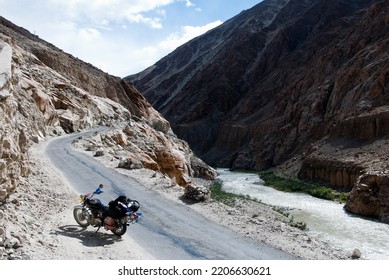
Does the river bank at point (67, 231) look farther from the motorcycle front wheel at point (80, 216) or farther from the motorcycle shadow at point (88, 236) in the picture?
the motorcycle front wheel at point (80, 216)

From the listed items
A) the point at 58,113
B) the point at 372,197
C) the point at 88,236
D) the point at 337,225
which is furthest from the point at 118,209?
the point at 58,113

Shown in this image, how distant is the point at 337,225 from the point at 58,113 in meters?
27.2

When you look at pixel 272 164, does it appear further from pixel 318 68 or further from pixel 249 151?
pixel 318 68

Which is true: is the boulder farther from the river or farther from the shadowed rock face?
the shadowed rock face

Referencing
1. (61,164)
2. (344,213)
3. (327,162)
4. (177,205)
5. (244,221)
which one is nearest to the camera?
(244,221)

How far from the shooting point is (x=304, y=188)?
41000mm

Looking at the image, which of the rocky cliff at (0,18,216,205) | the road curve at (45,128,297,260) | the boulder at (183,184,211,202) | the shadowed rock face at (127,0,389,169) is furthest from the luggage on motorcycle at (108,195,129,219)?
the shadowed rock face at (127,0,389,169)

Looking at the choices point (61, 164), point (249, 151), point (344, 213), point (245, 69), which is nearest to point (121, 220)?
point (61, 164)

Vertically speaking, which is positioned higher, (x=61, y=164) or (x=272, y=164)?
(x=61, y=164)

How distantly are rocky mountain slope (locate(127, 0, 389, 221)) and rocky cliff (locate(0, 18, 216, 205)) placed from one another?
16.0 m

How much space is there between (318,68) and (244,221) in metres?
68.4

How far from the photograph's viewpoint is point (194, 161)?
5022cm

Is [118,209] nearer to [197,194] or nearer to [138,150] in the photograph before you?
[197,194]

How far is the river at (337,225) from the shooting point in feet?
63.6
